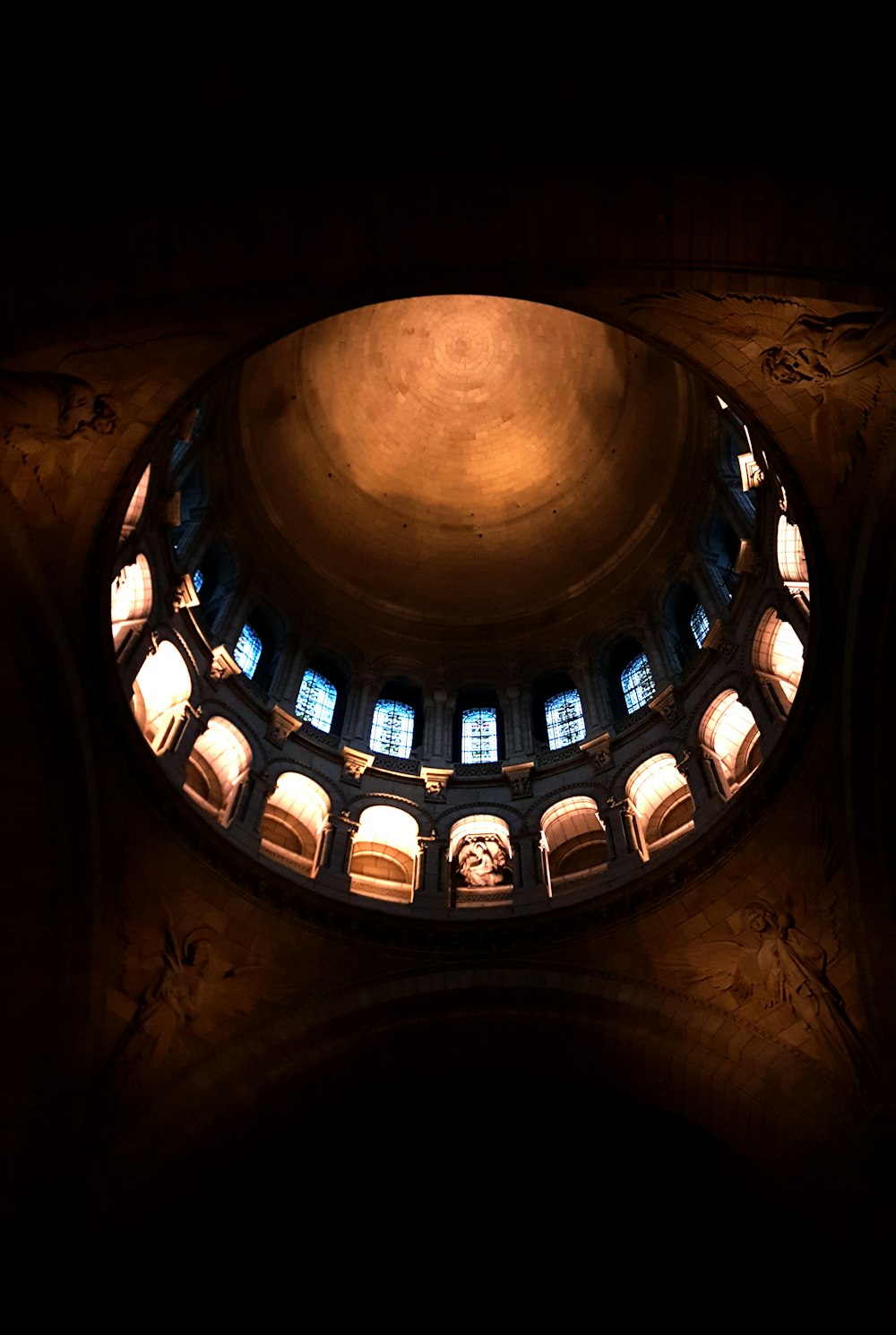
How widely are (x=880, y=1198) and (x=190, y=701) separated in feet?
47.6

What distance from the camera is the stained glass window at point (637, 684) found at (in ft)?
79.0

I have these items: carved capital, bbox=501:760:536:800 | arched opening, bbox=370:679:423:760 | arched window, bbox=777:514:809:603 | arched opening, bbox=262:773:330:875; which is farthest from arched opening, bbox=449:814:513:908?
arched window, bbox=777:514:809:603

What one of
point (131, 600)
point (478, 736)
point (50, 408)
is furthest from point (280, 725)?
point (50, 408)

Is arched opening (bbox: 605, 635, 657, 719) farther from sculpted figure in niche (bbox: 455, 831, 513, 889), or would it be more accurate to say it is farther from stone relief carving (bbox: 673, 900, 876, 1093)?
stone relief carving (bbox: 673, 900, 876, 1093)

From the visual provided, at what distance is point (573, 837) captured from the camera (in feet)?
76.6

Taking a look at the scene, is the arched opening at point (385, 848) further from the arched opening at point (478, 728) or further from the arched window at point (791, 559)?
the arched window at point (791, 559)

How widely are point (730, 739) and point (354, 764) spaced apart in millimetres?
8003

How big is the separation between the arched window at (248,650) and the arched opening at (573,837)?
738cm

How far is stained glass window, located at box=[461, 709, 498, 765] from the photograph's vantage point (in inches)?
990

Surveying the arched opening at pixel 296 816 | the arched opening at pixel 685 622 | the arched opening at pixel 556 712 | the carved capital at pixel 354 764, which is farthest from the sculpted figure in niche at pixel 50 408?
the arched opening at pixel 685 622

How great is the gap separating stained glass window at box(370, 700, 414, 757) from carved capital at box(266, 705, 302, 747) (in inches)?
86.2

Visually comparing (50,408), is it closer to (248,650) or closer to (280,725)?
(280,725)

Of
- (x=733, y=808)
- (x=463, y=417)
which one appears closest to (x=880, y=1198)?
(x=733, y=808)

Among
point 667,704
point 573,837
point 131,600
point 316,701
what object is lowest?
point 573,837
